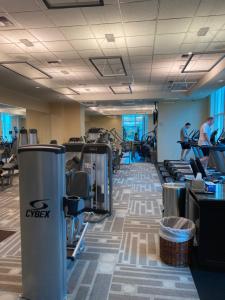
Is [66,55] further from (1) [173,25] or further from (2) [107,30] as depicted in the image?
(1) [173,25]

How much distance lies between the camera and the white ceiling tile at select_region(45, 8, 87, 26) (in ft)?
11.3

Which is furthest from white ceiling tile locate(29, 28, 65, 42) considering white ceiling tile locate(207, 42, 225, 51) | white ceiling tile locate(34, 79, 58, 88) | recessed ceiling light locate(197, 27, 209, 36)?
white ceiling tile locate(34, 79, 58, 88)

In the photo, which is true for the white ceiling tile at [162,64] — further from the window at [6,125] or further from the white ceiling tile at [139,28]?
the window at [6,125]

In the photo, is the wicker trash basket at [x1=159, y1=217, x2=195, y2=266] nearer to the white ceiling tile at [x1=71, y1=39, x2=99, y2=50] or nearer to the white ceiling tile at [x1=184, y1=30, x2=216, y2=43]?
the white ceiling tile at [x1=184, y1=30, x2=216, y2=43]

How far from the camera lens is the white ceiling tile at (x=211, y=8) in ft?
10.7

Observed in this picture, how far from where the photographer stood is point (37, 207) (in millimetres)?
1913

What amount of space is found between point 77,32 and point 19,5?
1112 mm

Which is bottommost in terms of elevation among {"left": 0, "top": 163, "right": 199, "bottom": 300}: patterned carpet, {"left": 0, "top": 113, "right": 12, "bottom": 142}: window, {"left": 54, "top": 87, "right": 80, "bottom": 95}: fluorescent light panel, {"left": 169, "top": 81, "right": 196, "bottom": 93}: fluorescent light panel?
{"left": 0, "top": 163, "right": 199, "bottom": 300}: patterned carpet

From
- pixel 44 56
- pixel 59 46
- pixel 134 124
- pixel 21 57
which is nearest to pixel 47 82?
pixel 21 57

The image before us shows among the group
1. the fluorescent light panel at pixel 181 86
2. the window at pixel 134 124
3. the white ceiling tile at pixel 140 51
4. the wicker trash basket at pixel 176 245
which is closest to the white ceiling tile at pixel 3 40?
the white ceiling tile at pixel 140 51

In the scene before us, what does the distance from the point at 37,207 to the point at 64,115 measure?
11.2 m

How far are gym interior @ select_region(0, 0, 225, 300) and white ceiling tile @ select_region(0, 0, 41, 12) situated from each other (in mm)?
25

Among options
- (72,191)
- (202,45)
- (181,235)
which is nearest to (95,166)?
(72,191)

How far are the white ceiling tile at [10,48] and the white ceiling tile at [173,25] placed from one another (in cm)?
275
